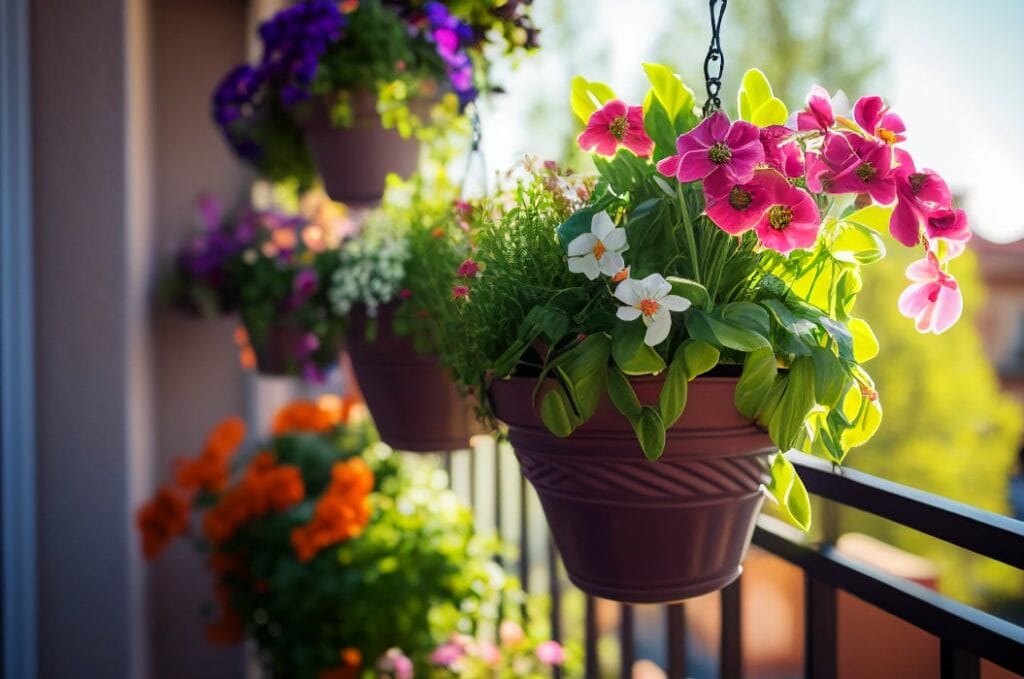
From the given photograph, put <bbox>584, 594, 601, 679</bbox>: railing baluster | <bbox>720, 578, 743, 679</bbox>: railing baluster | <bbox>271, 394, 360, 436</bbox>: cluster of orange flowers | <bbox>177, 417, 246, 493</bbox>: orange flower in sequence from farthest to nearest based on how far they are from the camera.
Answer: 1. <bbox>271, 394, 360, 436</bbox>: cluster of orange flowers
2. <bbox>177, 417, 246, 493</bbox>: orange flower
3. <bbox>584, 594, 601, 679</bbox>: railing baluster
4. <bbox>720, 578, 743, 679</bbox>: railing baluster

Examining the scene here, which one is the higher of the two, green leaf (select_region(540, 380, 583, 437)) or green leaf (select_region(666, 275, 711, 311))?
green leaf (select_region(666, 275, 711, 311))

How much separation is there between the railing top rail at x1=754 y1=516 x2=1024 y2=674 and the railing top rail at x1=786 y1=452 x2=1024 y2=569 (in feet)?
A: 0.19

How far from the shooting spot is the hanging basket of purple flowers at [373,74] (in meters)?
1.20

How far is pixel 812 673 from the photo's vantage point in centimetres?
90

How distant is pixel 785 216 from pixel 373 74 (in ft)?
2.63

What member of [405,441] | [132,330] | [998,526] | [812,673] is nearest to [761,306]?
[998,526]

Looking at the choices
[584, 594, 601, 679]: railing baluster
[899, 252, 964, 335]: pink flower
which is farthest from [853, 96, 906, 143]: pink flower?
[584, 594, 601, 679]: railing baluster

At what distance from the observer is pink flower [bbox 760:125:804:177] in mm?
588

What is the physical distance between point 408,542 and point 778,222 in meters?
1.22

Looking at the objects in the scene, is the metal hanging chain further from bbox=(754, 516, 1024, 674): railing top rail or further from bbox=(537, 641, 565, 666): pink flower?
bbox=(537, 641, 565, 666): pink flower

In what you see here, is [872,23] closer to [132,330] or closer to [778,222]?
[132,330]

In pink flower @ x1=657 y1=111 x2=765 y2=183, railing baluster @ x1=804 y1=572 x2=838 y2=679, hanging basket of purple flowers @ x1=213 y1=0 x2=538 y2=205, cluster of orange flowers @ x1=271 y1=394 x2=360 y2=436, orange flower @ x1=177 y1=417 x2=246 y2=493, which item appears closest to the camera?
pink flower @ x1=657 y1=111 x2=765 y2=183

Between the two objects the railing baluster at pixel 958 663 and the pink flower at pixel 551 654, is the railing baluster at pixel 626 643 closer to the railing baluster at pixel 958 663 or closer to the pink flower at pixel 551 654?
the pink flower at pixel 551 654

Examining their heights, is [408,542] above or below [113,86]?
below
